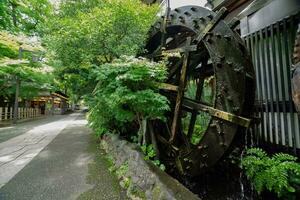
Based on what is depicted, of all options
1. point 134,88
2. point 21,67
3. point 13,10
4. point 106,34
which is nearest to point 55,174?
point 134,88

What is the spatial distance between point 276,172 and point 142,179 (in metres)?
1.89

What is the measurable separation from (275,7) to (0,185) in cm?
585

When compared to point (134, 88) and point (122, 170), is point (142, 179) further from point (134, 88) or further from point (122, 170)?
point (134, 88)

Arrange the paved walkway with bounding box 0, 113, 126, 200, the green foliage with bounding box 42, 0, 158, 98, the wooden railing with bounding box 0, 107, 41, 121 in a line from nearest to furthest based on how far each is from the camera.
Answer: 1. the paved walkway with bounding box 0, 113, 126, 200
2. the green foliage with bounding box 42, 0, 158, 98
3. the wooden railing with bounding box 0, 107, 41, 121

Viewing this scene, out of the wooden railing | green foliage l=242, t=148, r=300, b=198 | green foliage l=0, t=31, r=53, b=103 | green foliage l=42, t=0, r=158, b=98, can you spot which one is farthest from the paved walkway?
the wooden railing

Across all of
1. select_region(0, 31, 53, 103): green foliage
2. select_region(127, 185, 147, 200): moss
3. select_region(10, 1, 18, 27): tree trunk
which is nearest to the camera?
select_region(127, 185, 147, 200): moss

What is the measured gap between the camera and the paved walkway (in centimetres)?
354

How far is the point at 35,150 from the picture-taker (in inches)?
255

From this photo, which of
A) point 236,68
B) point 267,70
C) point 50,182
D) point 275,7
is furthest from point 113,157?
point 275,7

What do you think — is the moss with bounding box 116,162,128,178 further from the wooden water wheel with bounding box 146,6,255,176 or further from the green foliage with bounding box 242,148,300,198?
the green foliage with bounding box 242,148,300,198

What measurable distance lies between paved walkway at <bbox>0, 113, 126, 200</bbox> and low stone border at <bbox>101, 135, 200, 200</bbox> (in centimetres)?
22

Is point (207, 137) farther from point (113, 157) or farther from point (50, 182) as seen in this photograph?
point (50, 182)

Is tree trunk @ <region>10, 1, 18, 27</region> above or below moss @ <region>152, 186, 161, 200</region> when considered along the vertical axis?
above

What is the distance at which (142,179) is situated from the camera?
11.0 feet
